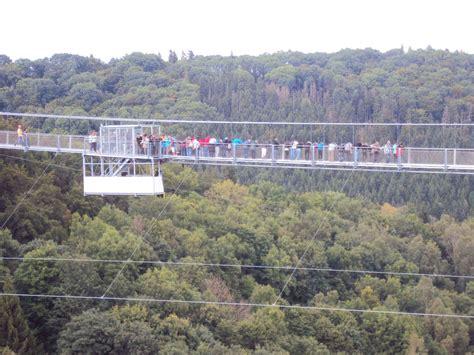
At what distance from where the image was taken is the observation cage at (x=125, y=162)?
28984 mm

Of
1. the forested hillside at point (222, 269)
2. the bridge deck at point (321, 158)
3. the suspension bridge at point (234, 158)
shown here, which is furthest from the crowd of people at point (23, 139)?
the forested hillside at point (222, 269)

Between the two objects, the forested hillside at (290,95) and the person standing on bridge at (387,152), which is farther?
the forested hillside at (290,95)

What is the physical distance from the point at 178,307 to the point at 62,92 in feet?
127

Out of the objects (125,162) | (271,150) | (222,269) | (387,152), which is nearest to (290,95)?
(222,269)

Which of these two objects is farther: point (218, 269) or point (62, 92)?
point (62, 92)

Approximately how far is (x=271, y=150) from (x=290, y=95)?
6915 centimetres

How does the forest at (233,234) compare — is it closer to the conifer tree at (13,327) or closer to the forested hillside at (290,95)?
the conifer tree at (13,327)

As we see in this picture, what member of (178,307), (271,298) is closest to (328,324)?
(271,298)

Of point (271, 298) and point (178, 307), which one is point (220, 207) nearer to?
point (271, 298)

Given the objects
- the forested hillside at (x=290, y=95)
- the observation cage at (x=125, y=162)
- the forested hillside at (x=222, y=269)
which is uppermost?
the observation cage at (x=125, y=162)

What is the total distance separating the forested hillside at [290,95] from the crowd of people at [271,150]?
29550 mm

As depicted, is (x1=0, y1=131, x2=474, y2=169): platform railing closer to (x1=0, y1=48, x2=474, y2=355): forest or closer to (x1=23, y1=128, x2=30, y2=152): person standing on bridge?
(x1=23, y1=128, x2=30, y2=152): person standing on bridge

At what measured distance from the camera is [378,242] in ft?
212

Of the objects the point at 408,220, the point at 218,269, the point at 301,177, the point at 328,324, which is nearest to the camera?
the point at 328,324
